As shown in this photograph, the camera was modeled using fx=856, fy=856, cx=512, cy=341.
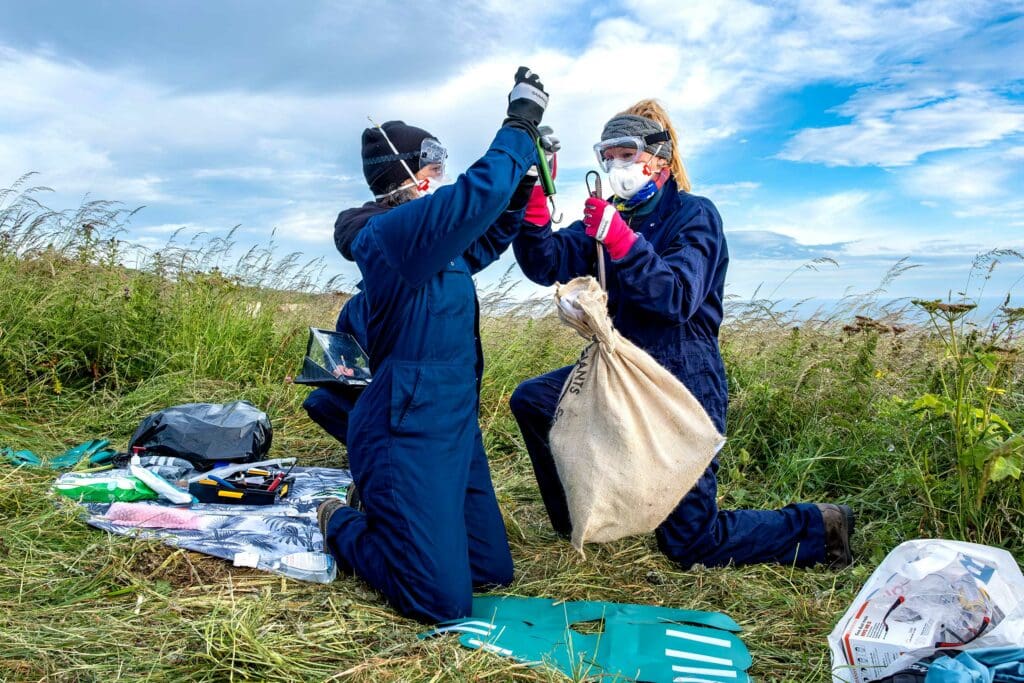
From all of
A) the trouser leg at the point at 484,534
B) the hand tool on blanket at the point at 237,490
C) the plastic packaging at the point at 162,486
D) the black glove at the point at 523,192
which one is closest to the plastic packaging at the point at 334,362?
the hand tool on blanket at the point at 237,490

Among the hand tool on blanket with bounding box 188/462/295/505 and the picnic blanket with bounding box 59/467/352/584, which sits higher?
the hand tool on blanket with bounding box 188/462/295/505

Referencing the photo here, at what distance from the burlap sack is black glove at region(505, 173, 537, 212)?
386mm

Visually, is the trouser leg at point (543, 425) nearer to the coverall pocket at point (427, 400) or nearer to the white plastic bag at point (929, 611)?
the coverall pocket at point (427, 400)

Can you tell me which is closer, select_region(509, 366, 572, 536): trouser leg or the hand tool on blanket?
select_region(509, 366, 572, 536): trouser leg

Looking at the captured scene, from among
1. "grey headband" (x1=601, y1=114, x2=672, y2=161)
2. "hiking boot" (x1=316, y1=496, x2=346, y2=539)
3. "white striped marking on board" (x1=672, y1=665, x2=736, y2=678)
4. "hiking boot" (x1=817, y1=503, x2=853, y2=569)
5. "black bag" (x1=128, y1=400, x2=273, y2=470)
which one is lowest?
"white striped marking on board" (x1=672, y1=665, x2=736, y2=678)

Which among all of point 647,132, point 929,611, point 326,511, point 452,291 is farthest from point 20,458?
point 929,611

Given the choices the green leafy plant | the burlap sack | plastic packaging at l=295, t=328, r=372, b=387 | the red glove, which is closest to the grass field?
the green leafy plant

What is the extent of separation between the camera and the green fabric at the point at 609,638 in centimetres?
253

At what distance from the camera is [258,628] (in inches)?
101

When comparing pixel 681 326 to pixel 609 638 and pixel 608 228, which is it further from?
pixel 609 638

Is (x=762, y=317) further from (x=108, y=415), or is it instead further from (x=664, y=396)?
(x=108, y=415)

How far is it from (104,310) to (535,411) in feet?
12.7

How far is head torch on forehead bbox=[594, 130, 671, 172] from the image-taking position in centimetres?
333

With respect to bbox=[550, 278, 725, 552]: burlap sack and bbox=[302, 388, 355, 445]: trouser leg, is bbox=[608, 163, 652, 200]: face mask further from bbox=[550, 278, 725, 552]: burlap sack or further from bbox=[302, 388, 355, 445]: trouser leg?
bbox=[302, 388, 355, 445]: trouser leg
